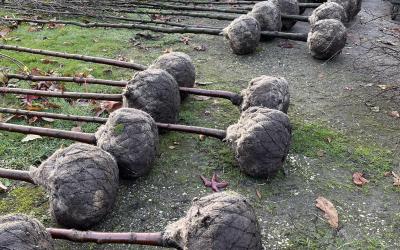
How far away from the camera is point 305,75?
22.3ft

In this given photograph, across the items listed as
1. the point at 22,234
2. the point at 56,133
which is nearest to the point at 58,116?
the point at 56,133

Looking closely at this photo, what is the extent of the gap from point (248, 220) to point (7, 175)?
6.84ft

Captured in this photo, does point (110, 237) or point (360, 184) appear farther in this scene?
point (360, 184)

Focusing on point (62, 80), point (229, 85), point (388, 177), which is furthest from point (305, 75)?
point (62, 80)

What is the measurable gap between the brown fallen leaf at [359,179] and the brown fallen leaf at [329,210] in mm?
497

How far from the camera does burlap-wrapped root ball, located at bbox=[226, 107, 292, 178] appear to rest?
4043 mm

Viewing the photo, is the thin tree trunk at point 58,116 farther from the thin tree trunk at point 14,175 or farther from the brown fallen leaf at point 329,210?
the brown fallen leaf at point 329,210

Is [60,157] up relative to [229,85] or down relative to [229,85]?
up

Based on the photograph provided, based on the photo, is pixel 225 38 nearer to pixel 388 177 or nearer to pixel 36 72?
pixel 36 72

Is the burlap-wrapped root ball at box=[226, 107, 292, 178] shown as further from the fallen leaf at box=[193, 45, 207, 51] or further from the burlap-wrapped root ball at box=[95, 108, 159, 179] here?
the fallen leaf at box=[193, 45, 207, 51]

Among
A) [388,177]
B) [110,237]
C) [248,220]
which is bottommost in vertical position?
[388,177]

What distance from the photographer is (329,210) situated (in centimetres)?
391

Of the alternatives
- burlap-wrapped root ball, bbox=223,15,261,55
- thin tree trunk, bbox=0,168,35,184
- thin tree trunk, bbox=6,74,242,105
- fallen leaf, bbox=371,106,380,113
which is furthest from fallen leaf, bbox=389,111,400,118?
thin tree trunk, bbox=0,168,35,184

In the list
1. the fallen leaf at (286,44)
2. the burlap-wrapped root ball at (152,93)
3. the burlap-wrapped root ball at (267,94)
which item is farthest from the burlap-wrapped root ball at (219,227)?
the fallen leaf at (286,44)
